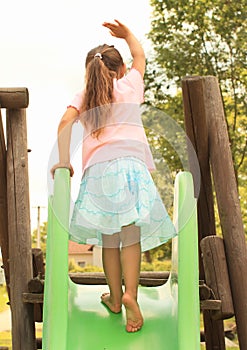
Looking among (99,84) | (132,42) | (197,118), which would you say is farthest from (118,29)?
(197,118)

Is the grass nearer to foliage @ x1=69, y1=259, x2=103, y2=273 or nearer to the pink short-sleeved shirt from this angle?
foliage @ x1=69, y1=259, x2=103, y2=273

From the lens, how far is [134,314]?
3389 mm

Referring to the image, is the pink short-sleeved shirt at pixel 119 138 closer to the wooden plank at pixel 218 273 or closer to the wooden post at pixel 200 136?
the wooden plank at pixel 218 273

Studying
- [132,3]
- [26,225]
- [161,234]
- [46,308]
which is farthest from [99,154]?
[132,3]

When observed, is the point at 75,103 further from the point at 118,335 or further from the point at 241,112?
the point at 241,112

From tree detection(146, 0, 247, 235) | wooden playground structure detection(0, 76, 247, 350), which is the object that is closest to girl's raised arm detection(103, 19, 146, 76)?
wooden playground structure detection(0, 76, 247, 350)

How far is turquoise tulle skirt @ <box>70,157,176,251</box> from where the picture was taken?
3.35 m

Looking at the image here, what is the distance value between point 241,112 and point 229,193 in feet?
40.5

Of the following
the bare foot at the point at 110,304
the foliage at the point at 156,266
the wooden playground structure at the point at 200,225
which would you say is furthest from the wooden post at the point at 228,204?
the foliage at the point at 156,266

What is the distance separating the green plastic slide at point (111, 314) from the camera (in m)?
3.15

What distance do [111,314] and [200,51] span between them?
1324cm

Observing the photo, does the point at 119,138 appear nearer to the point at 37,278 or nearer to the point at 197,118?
the point at 37,278

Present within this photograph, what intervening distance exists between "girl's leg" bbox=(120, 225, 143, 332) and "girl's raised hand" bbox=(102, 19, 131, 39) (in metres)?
1.03

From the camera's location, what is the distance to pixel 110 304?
12.0ft
